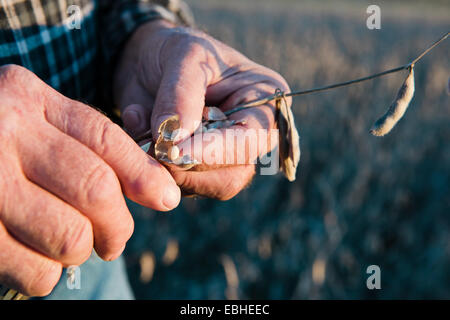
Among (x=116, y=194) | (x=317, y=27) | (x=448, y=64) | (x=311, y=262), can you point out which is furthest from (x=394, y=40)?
(x=116, y=194)

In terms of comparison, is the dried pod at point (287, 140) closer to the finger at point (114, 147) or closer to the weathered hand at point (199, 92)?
the weathered hand at point (199, 92)

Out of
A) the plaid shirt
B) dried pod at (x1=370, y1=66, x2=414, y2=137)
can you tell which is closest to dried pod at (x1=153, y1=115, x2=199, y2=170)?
dried pod at (x1=370, y1=66, x2=414, y2=137)

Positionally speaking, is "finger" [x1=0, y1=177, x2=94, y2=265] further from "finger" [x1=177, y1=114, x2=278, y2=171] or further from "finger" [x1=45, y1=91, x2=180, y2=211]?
"finger" [x1=177, y1=114, x2=278, y2=171]

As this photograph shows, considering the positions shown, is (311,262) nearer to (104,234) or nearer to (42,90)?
(104,234)

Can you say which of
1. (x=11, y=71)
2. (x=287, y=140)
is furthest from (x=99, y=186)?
(x=287, y=140)

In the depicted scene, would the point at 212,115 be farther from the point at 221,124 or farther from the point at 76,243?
the point at 76,243
